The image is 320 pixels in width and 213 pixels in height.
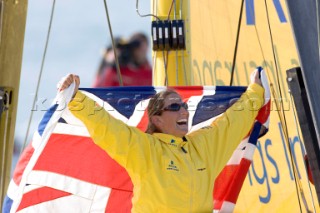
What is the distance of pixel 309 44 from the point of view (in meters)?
2.75

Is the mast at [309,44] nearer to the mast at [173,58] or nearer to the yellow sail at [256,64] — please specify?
the yellow sail at [256,64]

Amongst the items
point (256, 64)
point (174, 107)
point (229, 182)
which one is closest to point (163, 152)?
point (174, 107)

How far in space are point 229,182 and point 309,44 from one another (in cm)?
103

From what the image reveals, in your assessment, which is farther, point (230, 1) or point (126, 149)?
point (230, 1)

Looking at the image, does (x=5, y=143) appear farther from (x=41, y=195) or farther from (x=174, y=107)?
(x=174, y=107)

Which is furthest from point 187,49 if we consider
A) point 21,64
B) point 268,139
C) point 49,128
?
point 49,128

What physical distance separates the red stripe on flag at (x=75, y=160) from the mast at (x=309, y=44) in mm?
1247

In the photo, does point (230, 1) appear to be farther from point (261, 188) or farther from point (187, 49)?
point (261, 188)

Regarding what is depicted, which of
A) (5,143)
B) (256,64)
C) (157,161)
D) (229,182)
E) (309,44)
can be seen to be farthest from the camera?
(256,64)

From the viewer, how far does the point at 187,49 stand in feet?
15.4

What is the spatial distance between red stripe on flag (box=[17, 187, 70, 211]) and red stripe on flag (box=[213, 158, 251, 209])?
617mm

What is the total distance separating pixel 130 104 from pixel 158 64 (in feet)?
2.65

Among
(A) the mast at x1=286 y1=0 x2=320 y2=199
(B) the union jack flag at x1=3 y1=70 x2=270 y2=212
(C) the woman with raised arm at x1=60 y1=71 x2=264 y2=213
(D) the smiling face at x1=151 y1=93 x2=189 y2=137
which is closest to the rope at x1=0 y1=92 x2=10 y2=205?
(B) the union jack flag at x1=3 y1=70 x2=270 y2=212

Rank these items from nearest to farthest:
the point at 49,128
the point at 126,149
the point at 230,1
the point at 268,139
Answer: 1. the point at 126,149
2. the point at 49,128
3. the point at 268,139
4. the point at 230,1
